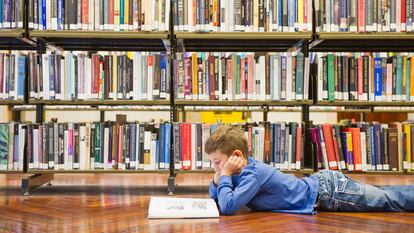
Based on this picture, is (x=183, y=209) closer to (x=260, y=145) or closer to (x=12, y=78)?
(x=260, y=145)

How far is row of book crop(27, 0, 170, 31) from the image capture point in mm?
2754

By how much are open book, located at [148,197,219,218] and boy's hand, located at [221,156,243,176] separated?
0.55ft

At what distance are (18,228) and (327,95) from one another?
1.90 m

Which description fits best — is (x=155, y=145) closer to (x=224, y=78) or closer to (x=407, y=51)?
(x=224, y=78)

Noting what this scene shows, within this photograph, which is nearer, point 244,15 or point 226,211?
point 226,211

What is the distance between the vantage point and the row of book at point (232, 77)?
278 cm

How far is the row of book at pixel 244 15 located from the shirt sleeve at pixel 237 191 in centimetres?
120

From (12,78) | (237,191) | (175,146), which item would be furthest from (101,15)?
(237,191)

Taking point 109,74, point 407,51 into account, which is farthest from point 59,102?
Answer: point 407,51

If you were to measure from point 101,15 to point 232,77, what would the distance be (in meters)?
0.89

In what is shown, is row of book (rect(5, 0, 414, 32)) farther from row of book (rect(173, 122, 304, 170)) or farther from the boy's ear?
→ the boy's ear

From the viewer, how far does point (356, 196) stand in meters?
2.00

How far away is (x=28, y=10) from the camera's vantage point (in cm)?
275

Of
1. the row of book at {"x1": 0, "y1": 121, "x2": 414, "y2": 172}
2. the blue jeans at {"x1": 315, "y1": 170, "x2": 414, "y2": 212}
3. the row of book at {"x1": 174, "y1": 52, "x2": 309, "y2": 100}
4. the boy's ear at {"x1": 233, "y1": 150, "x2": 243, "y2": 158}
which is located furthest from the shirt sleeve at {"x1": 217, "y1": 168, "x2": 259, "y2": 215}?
the row of book at {"x1": 174, "y1": 52, "x2": 309, "y2": 100}
